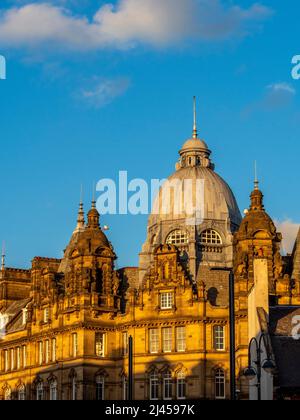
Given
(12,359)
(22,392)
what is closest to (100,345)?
(22,392)

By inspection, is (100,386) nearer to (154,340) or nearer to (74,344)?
(74,344)

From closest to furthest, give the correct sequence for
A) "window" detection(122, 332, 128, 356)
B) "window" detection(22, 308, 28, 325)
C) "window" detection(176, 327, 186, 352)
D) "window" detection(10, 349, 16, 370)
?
"window" detection(176, 327, 186, 352), "window" detection(122, 332, 128, 356), "window" detection(22, 308, 28, 325), "window" detection(10, 349, 16, 370)

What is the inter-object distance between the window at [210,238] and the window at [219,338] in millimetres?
13566

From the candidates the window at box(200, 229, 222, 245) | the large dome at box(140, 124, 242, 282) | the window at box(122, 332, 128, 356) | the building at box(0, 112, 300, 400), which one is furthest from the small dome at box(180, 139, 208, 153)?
the window at box(122, 332, 128, 356)

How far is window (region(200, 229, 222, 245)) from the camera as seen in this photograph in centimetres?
11222

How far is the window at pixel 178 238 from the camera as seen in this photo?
4389 inches

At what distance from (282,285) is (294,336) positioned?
1866cm

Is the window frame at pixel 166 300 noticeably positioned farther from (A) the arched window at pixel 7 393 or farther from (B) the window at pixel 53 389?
(A) the arched window at pixel 7 393

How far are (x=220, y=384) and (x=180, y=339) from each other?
5.64 m

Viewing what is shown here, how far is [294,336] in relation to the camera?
81.8 meters

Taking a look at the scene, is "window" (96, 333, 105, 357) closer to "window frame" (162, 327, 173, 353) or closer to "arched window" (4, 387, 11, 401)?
"window frame" (162, 327, 173, 353)

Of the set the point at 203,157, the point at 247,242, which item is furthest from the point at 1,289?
the point at 247,242

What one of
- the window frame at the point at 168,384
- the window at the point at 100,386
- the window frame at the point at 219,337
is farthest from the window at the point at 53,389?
the window frame at the point at 219,337

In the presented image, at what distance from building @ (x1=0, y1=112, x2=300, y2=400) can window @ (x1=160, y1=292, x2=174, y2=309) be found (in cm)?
11
